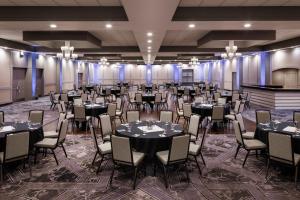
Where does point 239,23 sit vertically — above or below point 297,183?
above

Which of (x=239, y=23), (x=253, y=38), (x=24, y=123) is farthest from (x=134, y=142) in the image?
(x=253, y=38)

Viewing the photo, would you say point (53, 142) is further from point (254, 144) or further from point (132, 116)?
point (254, 144)

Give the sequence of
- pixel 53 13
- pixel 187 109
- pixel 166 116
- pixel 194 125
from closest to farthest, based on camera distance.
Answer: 1. pixel 194 125
2. pixel 53 13
3. pixel 166 116
4. pixel 187 109

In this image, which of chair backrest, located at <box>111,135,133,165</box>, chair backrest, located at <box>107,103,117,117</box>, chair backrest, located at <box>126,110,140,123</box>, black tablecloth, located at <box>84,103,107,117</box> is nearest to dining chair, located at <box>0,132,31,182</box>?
chair backrest, located at <box>111,135,133,165</box>

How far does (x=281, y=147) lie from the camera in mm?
4078

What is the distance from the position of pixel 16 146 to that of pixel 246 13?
5660mm

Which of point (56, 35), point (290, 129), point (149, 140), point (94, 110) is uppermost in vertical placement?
point (56, 35)

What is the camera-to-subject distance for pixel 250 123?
893cm

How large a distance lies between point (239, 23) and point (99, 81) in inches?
1079

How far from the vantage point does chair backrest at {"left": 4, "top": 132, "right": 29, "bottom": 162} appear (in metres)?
4.01

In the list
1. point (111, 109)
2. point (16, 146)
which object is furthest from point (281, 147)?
point (111, 109)

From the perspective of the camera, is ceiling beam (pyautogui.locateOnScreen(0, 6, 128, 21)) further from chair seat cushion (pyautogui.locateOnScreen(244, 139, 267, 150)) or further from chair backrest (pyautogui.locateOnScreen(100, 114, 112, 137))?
chair seat cushion (pyautogui.locateOnScreen(244, 139, 267, 150))

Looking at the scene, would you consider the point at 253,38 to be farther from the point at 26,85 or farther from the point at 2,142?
the point at 26,85

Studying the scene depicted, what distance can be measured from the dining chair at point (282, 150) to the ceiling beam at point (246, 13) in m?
3.30
